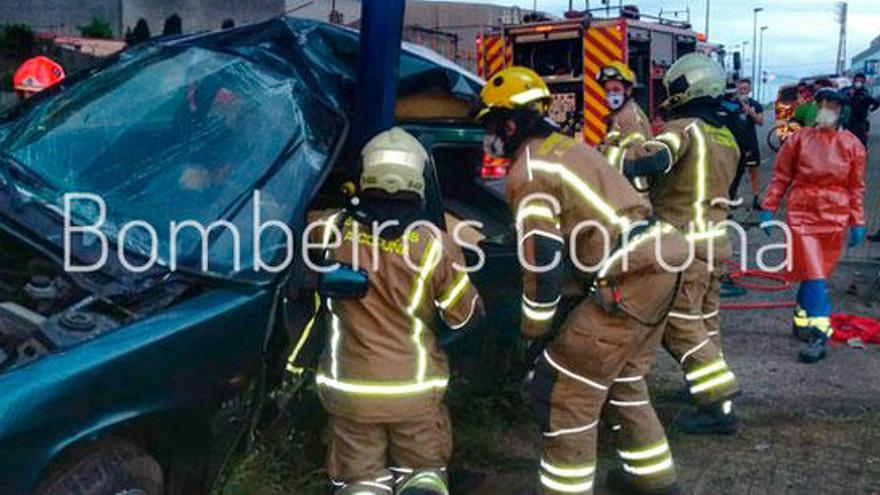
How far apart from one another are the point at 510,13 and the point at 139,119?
12.9 metres

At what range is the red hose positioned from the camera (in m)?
7.58

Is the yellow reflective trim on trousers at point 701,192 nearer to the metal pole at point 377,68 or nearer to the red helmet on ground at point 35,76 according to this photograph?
the metal pole at point 377,68

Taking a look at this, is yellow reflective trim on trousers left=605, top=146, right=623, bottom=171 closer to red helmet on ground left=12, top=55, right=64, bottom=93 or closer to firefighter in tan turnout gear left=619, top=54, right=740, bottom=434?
firefighter in tan turnout gear left=619, top=54, right=740, bottom=434

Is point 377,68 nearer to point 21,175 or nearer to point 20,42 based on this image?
point 21,175

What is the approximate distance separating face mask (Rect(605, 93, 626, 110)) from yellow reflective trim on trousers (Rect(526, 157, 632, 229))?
2946 millimetres

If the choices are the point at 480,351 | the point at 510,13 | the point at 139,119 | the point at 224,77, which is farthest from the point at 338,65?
the point at 510,13

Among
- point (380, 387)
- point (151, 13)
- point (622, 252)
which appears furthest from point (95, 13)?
point (380, 387)

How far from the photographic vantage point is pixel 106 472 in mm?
2701

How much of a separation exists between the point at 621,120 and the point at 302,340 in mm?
3125

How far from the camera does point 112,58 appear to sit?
4.41 metres

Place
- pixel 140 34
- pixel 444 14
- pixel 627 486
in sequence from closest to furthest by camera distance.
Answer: pixel 627 486, pixel 140 34, pixel 444 14

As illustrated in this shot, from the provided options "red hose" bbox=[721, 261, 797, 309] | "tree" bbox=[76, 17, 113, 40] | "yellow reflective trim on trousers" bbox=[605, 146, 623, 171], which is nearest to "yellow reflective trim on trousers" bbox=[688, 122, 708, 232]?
"yellow reflective trim on trousers" bbox=[605, 146, 623, 171]

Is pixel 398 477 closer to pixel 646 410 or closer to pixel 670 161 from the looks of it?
pixel 646 410

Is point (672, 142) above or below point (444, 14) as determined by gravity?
below
